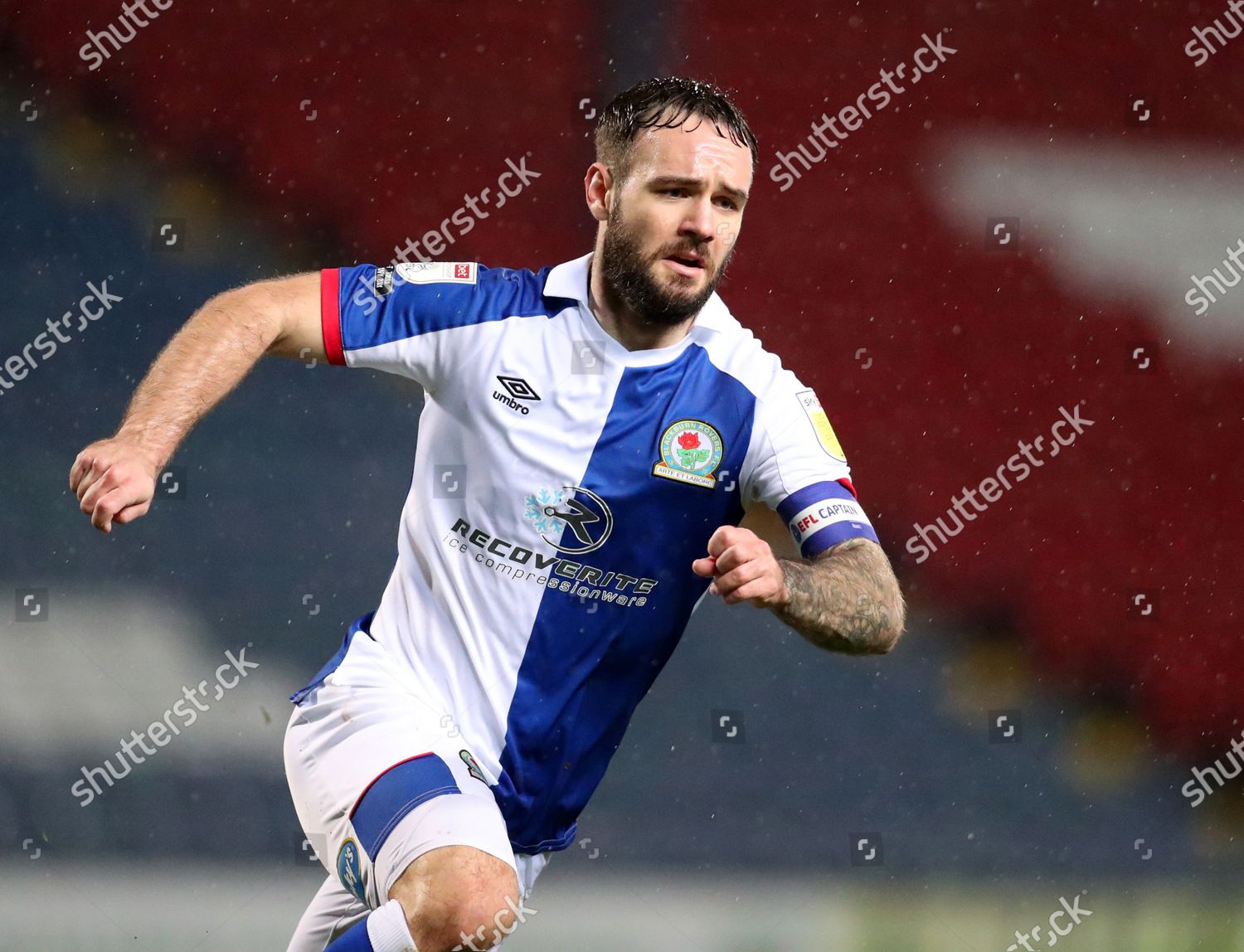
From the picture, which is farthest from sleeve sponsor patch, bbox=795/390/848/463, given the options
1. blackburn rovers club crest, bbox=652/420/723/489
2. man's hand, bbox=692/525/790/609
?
man's hand, bbox=692/525/790/609

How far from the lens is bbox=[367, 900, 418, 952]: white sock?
2148 mm

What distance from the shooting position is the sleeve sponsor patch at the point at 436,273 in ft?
8.68

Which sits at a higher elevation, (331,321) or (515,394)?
(331,321)

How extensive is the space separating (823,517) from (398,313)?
833mm

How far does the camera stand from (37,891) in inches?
163

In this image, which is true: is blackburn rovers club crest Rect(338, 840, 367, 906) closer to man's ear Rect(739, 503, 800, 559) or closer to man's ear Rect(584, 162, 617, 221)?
man's ear Rect(584, 162, 617, 221)

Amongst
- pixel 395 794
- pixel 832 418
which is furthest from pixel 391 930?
pixel 832 418

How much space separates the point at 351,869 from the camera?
2.39 metres

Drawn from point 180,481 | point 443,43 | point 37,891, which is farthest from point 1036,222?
point 37,891

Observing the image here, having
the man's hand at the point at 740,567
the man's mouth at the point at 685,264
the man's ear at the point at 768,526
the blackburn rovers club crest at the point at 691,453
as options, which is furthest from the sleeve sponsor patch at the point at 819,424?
the man's ear at the point at 768,526

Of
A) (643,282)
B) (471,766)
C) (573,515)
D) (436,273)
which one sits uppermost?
(436,273)

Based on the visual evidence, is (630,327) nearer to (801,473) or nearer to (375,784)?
(801,473)

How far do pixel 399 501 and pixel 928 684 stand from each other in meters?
1.74

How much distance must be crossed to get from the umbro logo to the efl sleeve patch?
49 centimetres
